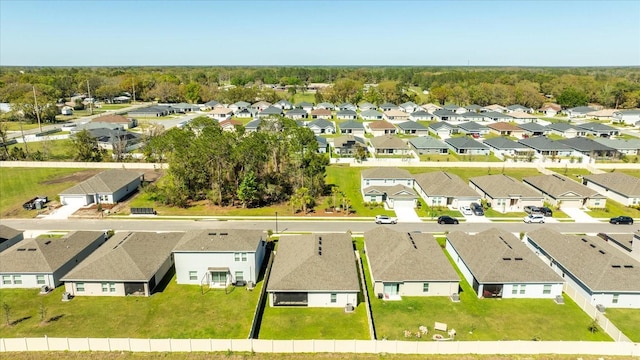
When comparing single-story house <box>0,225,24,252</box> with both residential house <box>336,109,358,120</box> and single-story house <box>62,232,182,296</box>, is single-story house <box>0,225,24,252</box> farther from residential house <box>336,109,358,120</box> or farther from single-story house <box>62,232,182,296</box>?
residential house <box>336,109,358,120</box>

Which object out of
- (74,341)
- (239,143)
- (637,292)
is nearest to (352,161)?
(239,143)

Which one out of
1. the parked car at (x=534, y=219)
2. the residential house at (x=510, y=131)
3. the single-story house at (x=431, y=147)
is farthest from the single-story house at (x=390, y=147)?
the parked car at (x=534, y=219)

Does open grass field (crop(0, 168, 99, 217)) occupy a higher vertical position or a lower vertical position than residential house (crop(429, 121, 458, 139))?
lower

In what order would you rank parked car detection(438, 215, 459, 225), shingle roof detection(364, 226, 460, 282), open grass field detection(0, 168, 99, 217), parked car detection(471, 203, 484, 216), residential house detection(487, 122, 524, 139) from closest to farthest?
shingle roof detection(364, 226, 460, 282) → parked car detection(438, 215, 459, 225) → parked car detection(471, 203, 484, 216) → open grass field detection(0, 168, 99, 217) → residential house detection(487, 122, 524, 139)

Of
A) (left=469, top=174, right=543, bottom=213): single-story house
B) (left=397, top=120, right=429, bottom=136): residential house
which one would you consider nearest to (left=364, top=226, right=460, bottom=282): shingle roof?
(left=469, top=174, right=543, bottom=213): single-story house

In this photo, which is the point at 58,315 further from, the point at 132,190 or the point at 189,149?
the point at 132,190

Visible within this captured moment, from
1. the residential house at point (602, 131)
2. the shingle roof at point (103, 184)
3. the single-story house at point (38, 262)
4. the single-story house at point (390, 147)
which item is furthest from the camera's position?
the residential house at point (602, 131)

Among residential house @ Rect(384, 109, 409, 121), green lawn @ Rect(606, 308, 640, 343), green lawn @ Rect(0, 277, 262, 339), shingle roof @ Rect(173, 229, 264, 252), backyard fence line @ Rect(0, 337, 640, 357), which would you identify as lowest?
Answer: green lawn @ Rect(606, 308, 640, 343)

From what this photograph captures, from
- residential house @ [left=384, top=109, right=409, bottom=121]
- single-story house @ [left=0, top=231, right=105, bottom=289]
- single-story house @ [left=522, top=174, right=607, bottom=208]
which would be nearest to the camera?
single-story house @ [left=0, top=231, right=105, bottom=289]

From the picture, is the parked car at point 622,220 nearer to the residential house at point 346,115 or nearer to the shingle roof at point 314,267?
the shingle roof at point 314,267
